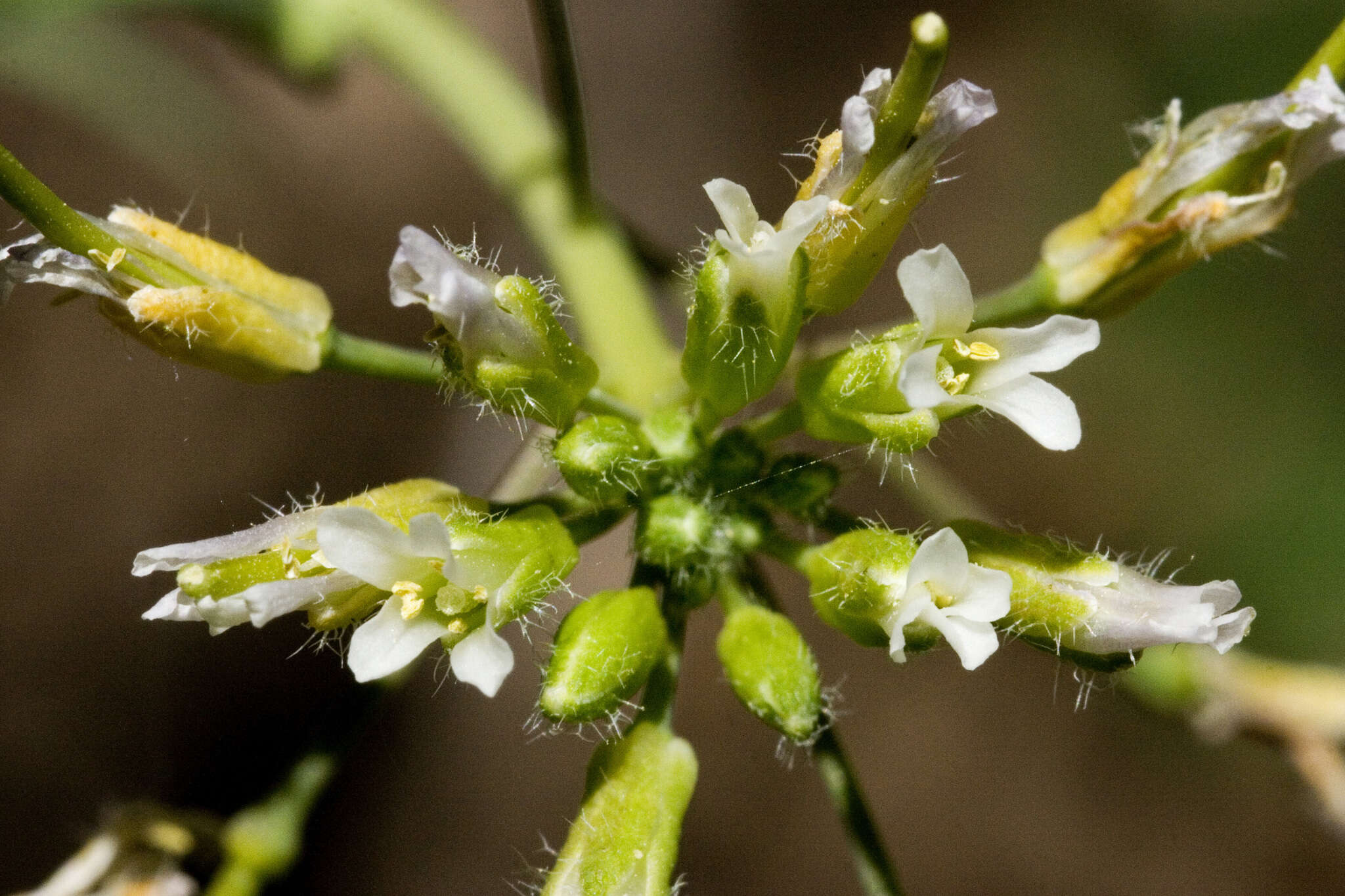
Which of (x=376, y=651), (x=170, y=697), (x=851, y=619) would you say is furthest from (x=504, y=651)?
(x=170, y=697)

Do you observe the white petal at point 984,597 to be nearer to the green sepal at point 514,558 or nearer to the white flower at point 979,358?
the white flower at point 979,358

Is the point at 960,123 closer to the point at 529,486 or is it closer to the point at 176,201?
the point at 529,486

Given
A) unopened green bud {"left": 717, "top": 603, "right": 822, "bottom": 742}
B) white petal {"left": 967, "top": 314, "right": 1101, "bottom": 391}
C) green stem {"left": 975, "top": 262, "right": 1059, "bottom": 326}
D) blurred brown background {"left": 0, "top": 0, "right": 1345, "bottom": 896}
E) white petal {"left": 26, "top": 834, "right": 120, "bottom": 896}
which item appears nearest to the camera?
white petal {"left": 967, "top": 314, "right": 1101, "bottom": 391}

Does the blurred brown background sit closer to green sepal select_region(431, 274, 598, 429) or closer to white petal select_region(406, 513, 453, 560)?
green sepal select_region(431, 274, 598, 429)

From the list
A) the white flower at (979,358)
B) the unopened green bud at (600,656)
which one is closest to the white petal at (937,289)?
the white flower at (979,358)

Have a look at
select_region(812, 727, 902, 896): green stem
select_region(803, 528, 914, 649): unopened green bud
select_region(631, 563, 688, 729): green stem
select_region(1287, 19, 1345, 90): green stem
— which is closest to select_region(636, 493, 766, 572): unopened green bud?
select_region(631, 563, 688, 729): green stem

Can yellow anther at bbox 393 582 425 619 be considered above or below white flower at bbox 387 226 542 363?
below
